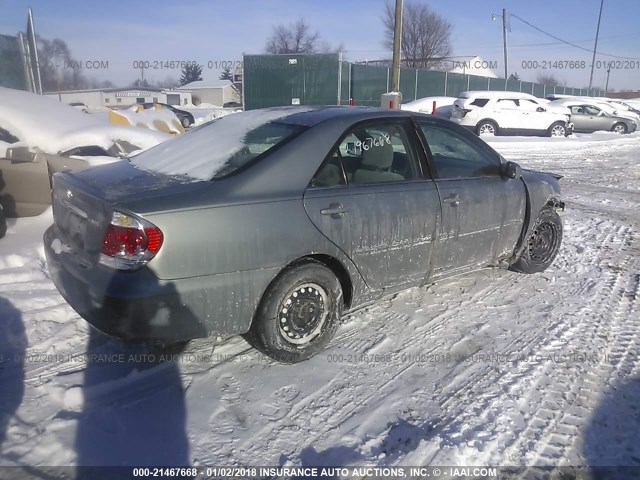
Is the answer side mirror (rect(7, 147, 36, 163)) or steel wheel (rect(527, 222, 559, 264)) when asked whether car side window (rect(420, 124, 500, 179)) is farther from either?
side mirror (rect(7, 147, 36, 163))

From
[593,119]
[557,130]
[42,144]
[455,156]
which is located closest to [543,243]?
[455,156]

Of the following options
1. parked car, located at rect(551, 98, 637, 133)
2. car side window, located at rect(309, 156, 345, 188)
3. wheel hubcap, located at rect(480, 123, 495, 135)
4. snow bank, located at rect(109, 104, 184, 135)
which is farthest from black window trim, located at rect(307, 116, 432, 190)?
parked car, located at rect(551, 98, 637, 133)

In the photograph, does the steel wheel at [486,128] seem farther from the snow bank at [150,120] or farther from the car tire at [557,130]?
the snow bank at [150,120]

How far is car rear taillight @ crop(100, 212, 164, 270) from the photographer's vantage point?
8.24 ft

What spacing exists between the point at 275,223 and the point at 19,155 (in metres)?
4.26

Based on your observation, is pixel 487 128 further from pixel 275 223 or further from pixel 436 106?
pixel 275 223

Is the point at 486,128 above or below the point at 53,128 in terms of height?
below

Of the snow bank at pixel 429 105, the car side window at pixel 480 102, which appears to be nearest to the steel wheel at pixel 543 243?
the car side window at pixel 480 102

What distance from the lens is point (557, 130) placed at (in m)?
19.6

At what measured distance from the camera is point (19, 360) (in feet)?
10.1

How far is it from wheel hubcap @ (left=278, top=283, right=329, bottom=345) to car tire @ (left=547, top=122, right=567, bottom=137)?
62.9 feet

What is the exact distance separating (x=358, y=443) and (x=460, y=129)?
9.00ft

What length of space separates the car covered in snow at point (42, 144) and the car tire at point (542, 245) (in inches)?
193

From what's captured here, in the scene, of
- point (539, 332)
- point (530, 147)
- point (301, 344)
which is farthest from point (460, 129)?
point (530, 147)
